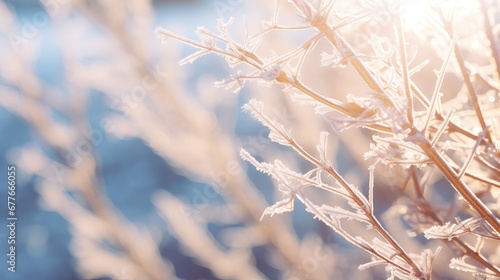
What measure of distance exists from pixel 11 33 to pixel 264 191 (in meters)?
5.45

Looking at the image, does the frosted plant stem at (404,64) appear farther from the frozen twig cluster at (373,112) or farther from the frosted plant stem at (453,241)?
the frosted plant stem at (453,241)

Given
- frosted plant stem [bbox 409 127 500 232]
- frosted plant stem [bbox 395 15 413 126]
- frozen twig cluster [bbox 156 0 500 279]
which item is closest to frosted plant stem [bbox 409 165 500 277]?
frozen twig cluster [bbox 156 0 500 279]

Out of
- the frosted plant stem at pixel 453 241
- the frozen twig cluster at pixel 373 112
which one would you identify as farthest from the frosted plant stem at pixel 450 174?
the frosted plant stem at pixel 453 241

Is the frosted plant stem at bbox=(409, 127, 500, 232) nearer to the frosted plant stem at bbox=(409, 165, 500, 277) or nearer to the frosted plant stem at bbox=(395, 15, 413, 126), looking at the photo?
the frosted plant stem at bbox=(395, 15, 413, 126)

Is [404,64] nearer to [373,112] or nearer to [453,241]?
[373,112]

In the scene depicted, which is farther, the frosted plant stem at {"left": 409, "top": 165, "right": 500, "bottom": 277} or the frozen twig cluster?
the frosted plant stem at {"left": 409, "top": 165, "right": 500, "bottom": 277}

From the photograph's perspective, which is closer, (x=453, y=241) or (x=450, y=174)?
(x=450, y=174)

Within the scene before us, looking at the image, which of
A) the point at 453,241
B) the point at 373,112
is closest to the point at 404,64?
the point at 373,112

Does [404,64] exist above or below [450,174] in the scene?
above

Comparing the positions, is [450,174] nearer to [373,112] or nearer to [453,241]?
[373,112]

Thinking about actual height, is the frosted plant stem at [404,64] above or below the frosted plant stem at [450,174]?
above

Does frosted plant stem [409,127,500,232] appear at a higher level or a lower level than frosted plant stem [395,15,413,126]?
lower

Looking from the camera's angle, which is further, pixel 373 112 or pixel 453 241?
pixel 453 241

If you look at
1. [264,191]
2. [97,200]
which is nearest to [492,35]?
[97,200]
